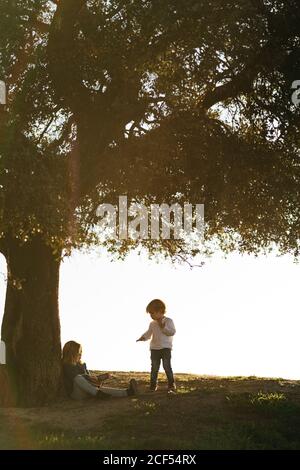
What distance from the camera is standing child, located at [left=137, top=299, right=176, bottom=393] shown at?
20.8 meters

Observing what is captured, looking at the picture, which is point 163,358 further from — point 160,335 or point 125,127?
point 125,127

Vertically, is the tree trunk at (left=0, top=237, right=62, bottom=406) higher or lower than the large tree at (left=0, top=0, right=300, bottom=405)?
lower

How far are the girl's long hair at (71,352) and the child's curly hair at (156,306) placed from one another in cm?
260

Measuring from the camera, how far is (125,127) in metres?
22.2

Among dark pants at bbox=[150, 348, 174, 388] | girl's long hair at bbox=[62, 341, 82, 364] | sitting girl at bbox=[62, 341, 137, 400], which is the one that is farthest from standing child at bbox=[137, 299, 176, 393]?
girl's long hair at bbox=[62, 341, 82, 364]

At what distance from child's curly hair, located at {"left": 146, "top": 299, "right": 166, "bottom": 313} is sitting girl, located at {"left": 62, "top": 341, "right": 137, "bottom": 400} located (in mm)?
2064

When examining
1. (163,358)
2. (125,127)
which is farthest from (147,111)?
(163,358)

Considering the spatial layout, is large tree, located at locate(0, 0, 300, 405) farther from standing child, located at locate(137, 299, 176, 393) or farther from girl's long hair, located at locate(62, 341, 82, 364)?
standing child, located at locate(137, 299, 176, 393)

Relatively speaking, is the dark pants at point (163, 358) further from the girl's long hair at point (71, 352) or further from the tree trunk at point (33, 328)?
the tree trunk at point (33, 328)

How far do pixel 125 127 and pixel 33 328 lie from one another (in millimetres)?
6611

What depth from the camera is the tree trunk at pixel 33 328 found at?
21.7 m
